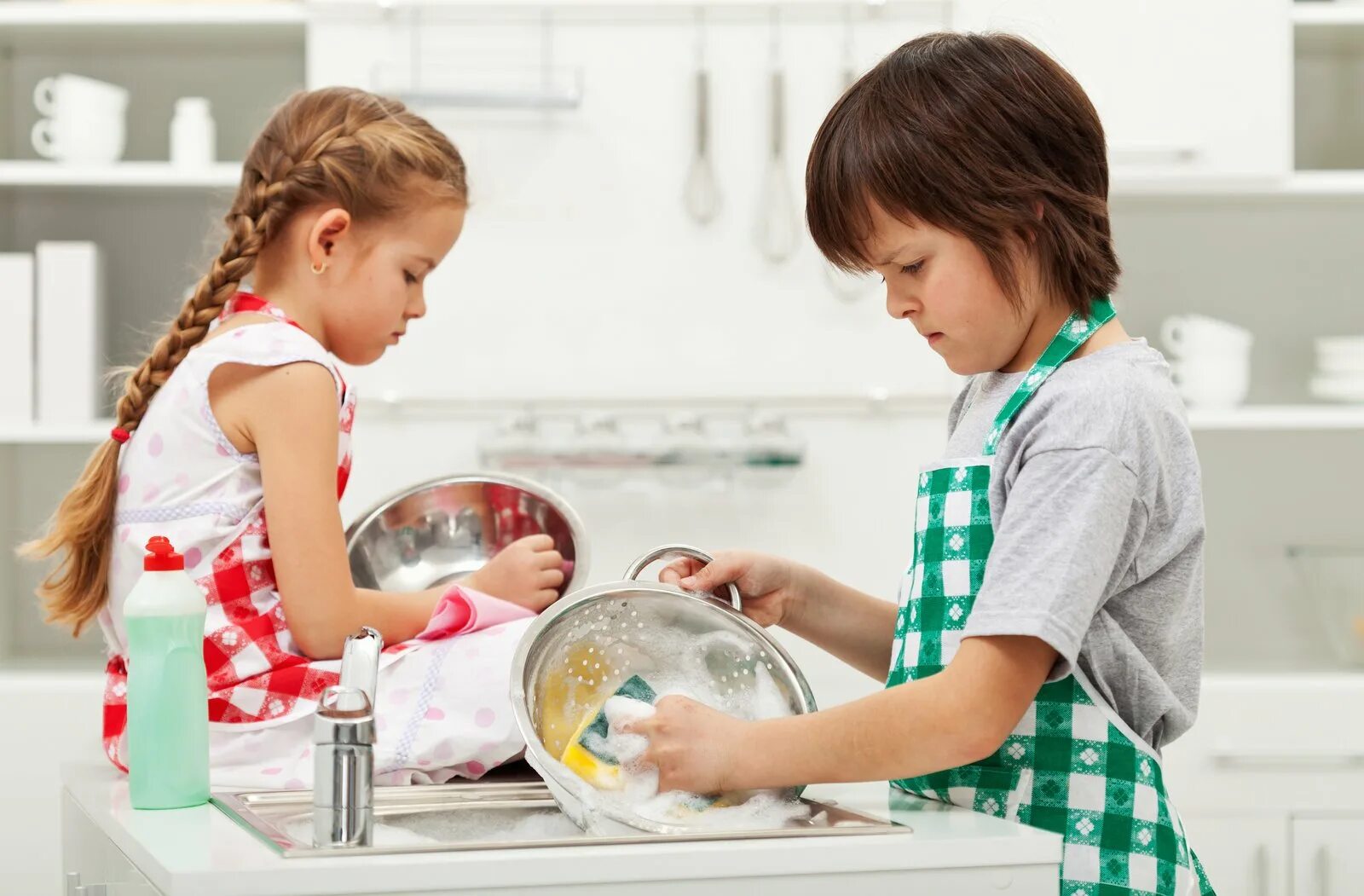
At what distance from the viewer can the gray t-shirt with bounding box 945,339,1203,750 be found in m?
0.90

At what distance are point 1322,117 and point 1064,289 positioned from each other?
1912 millimetres

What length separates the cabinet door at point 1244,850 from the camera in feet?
7.05

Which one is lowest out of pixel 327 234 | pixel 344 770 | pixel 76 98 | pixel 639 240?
pixel 344 770

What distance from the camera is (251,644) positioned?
116 centimetres

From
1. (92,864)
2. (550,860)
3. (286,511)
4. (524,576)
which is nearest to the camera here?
(550,860)

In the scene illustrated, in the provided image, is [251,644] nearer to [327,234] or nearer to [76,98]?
[327,234]

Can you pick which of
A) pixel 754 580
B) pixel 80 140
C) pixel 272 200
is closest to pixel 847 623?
pixel 754 580

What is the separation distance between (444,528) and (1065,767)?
692 millimetres

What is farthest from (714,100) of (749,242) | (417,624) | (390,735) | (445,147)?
(390,735)

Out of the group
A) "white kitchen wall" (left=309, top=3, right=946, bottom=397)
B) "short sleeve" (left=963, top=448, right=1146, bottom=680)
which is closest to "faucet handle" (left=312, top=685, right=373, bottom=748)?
"short sleeve" (left=963, top=448, right=1146, bottom=680)

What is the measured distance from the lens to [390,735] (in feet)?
3.63

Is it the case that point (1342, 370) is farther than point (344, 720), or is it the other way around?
point (1342, 370)

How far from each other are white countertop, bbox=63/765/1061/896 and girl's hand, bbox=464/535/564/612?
402mm

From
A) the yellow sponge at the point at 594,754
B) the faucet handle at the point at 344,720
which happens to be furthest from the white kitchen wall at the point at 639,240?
the faucet handle at the point at 344,720
